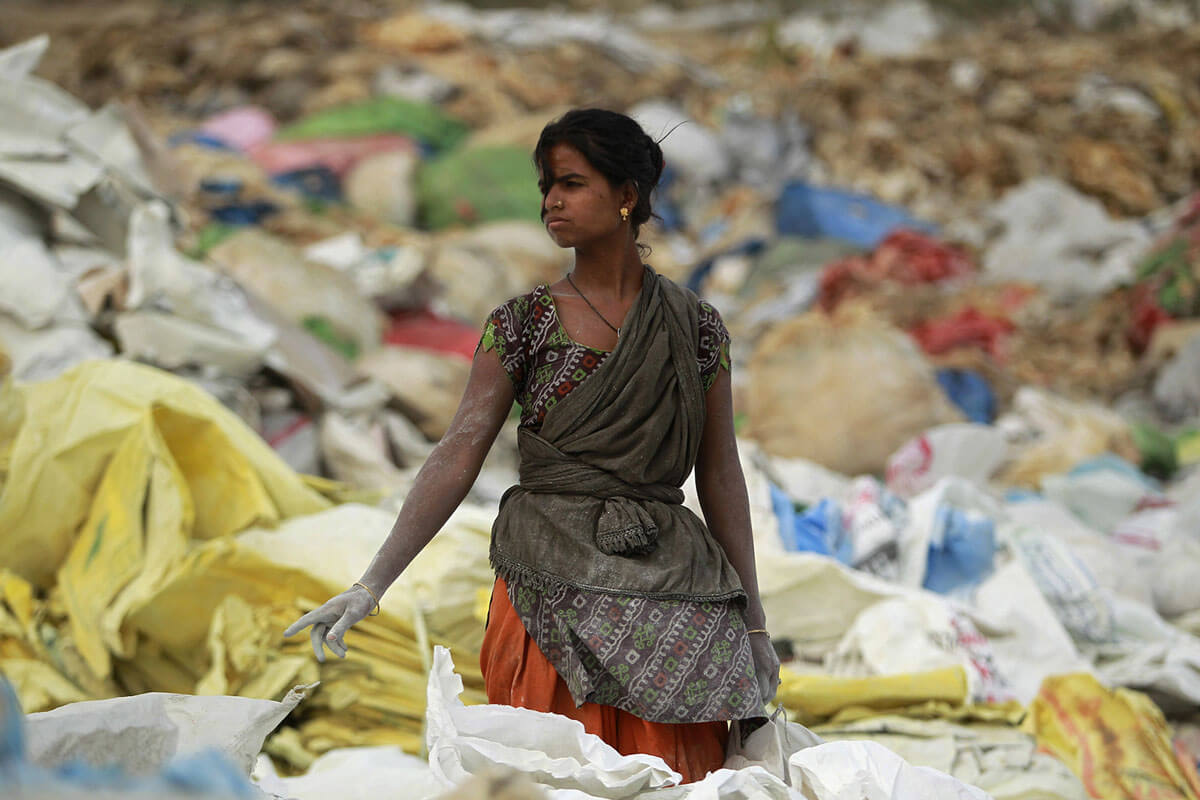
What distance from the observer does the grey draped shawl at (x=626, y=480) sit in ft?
5.66

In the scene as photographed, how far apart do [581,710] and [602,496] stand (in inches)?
12.7

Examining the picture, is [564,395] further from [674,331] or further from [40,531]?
[40,531]

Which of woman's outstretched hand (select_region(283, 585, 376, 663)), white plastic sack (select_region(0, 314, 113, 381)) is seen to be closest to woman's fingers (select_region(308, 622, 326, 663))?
woman's outstretched hand (select_region(283, 585, 376, 663))

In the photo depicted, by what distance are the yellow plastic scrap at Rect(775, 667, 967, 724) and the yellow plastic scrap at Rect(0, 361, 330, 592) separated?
1406mm

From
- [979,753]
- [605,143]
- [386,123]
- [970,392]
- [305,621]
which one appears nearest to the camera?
[305,621]

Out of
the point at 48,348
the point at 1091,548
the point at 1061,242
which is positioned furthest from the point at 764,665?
the point at 1061,242

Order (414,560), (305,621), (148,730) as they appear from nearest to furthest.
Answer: (148,730)
(305,621)
(414,560)

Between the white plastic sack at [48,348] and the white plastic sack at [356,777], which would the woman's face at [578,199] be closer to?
the white plastic sack at [356,777]

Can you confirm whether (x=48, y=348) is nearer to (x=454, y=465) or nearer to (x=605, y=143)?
(x=454, y=465)

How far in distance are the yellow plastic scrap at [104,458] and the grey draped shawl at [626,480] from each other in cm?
146

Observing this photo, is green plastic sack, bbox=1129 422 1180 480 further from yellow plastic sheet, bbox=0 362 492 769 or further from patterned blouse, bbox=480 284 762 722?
patterned blouse, bbox=480 284 762 722

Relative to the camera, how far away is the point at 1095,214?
888 centimetres

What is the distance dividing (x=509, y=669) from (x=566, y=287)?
60 centimetres

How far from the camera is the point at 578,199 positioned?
176 cm
